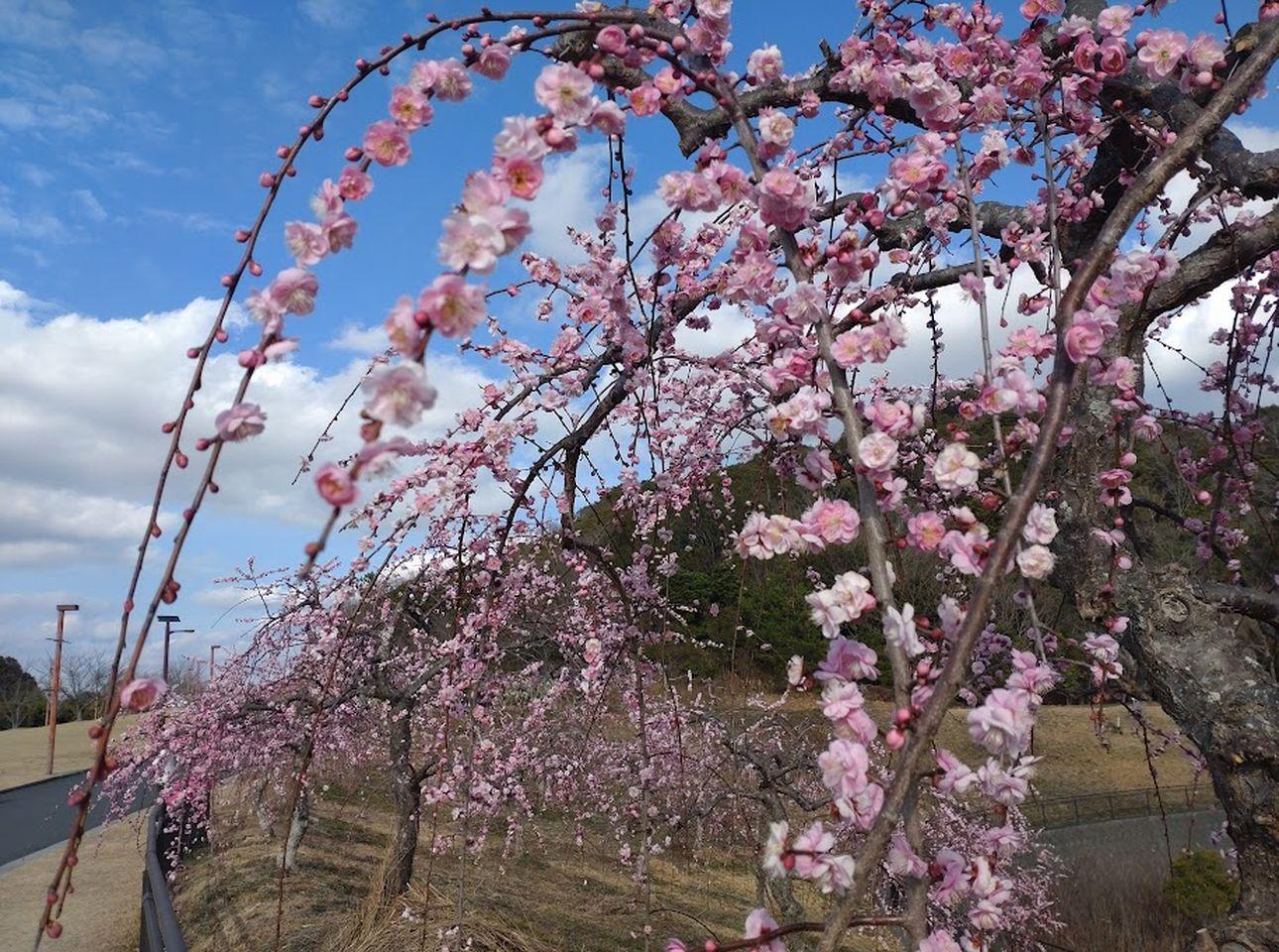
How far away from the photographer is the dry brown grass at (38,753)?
2114cm

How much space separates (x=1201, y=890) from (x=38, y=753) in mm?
29494

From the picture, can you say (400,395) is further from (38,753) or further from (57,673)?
(38,753)

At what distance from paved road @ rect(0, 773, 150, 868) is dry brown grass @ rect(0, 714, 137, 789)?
114cm

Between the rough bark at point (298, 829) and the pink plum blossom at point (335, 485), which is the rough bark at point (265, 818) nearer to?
the rough bark at point (298, 829)

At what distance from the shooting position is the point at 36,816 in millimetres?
15258

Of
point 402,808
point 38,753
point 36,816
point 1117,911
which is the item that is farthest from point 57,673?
point 1117,911

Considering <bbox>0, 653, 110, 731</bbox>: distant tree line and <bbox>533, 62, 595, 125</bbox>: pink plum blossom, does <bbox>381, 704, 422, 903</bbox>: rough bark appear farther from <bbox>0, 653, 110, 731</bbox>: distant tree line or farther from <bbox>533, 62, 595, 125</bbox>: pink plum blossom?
<bbox>0, 653, 110, 731</bbox>: distant tree line

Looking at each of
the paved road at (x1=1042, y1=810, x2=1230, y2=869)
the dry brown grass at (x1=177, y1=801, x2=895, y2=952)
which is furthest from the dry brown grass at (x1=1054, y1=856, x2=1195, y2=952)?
the dry brown grass at (x1=177, y1=801, x2=895, y2=952)

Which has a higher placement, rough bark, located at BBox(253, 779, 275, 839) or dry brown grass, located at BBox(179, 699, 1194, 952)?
rough bark, located at BBox(253, 779, 275, 839)

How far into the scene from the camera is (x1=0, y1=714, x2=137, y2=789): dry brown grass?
2114 centimetres

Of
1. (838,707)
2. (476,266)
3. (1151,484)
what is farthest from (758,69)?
(1151,484)

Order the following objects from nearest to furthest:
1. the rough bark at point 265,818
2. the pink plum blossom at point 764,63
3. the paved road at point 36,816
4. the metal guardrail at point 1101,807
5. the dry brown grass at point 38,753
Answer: the pink plum blossom at point 764,63
the rough bark at point 265,818
the paved road at point 36,816
the metal guardrail at point 1101,807
the dry brown grass at point 38,753

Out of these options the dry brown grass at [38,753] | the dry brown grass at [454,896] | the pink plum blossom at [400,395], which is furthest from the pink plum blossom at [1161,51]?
the dry brown grass at [38,753]

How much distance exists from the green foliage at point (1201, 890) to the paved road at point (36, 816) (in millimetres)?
12830
